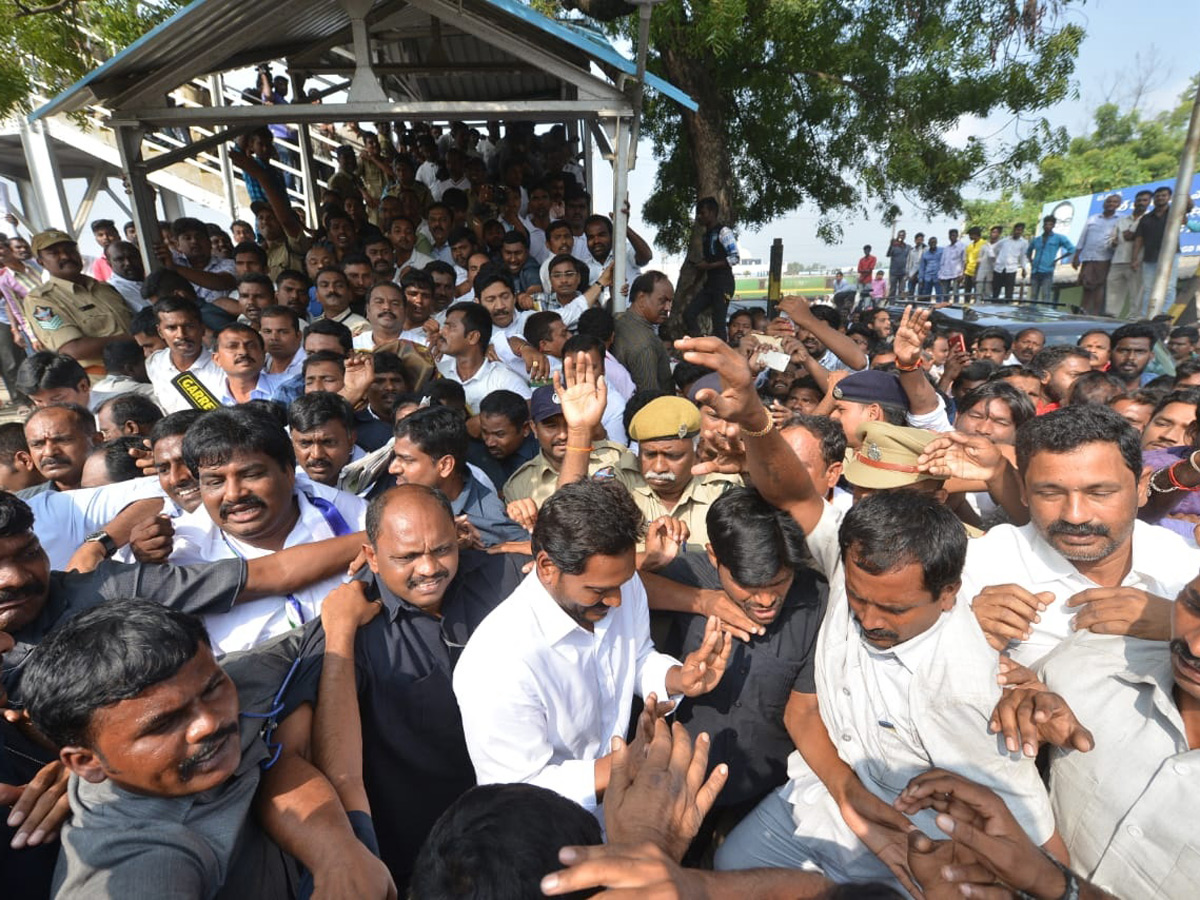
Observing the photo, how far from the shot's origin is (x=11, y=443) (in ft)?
11.5

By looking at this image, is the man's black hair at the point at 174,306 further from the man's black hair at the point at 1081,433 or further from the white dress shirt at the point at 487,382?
the man's black hair at the point at 1081,433

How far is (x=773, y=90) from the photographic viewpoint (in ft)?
34.5

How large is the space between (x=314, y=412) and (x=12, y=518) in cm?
148

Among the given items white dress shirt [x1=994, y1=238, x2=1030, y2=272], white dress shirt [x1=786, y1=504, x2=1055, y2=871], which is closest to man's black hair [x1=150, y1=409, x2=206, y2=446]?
white dress shirt [x1=786, y1=504, x2=1055, y2=871]

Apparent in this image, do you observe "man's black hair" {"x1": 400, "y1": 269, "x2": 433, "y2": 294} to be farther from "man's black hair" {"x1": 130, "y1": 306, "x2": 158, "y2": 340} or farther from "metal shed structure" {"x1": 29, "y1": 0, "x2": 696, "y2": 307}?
"man's black hair" {"x1": 130, "y1": 306, "x2": 158, "y2": 340}

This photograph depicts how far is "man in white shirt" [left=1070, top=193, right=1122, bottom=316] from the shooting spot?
11812 mm

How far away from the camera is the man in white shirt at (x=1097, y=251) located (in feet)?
38.8

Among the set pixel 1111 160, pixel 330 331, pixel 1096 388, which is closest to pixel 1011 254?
pixel 1096 388

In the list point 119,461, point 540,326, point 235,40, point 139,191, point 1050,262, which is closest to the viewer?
point 119,461

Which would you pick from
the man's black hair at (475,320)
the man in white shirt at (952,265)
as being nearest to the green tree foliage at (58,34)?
the man's black hair at (475,320)

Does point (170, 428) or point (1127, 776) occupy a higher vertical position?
point (170, 428)

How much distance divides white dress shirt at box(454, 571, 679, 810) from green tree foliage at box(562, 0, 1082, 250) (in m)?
8.14

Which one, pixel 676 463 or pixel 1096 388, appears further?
pixel 1096 388

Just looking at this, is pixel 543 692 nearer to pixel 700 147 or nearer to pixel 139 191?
pixel 139 191
